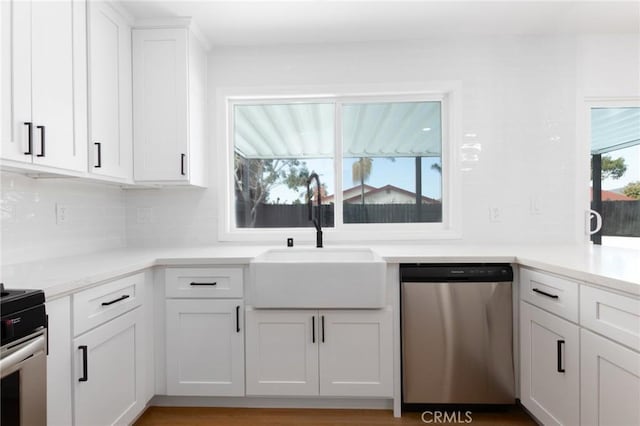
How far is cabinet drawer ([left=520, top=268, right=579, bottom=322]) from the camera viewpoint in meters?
1.53

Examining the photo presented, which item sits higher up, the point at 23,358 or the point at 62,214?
the point at 62,214

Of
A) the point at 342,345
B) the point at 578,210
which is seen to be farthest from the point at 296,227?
the point at 578,210

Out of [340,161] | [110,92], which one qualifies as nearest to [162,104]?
[110,92]

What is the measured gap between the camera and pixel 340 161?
271 cm

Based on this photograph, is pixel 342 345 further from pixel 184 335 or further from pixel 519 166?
A: pixel 519 166

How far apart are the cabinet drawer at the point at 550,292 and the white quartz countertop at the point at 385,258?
50 mm

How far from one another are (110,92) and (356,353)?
205cm

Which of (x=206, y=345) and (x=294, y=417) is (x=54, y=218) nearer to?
(x=206, y=345)

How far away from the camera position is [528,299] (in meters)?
1.86

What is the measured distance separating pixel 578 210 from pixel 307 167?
197cm

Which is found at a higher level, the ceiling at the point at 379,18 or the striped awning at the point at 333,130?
the ceiling at the point at 379,18

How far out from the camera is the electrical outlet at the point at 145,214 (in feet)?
8.62

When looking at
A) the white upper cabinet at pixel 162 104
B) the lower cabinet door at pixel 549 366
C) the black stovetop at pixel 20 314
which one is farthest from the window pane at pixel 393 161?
the black stovetop at pixel 20 314
